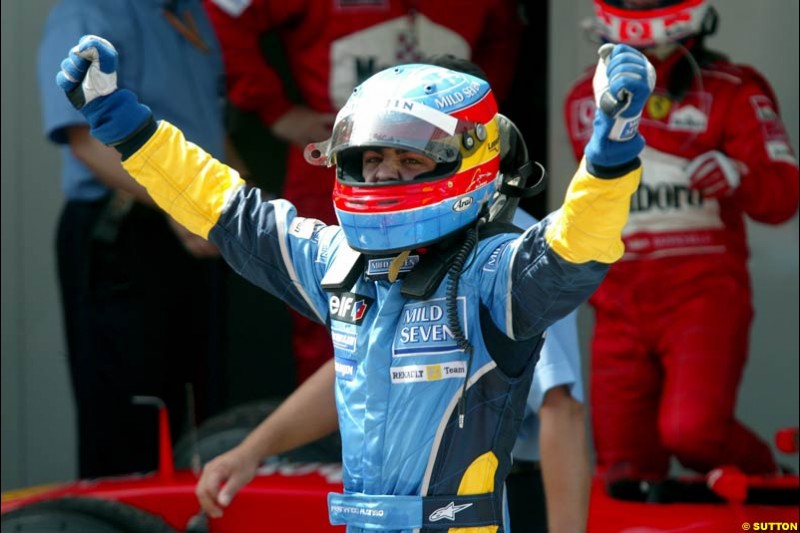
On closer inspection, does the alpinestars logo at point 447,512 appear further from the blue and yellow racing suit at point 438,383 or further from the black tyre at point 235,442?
the black tyre at point 235,442

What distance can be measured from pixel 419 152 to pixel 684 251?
1981 millimetres

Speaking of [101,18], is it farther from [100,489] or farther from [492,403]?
[492,403]

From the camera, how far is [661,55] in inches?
180

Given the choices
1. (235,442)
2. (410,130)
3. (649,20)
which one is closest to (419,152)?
(410,130)

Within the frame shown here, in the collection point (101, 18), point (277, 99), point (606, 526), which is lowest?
point (606, 526)

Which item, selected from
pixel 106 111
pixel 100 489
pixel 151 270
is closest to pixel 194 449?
pixel 100 489

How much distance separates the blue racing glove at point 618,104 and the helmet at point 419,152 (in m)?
0.37

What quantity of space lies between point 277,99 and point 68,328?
0.93 metres

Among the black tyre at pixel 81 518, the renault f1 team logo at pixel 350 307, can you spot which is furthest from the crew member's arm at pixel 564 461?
the black tyre at pixel 81 518

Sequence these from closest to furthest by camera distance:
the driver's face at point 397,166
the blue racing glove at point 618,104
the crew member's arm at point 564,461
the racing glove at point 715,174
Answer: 1. the blue racing glove at point 618,104
2. the driver's face at point 397,166
3. the crew member's arm at point 564,461
4. the racing glove at point 715,174

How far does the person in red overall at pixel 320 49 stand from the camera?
Answer: 4922mm

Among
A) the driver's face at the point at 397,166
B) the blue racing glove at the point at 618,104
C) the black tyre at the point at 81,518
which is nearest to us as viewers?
the blue racing glove at the point at 618,104

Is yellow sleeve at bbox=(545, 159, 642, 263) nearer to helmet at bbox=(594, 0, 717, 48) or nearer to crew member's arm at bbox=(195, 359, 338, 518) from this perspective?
crew member's arm at bbox=(195, 359, 338, 518)

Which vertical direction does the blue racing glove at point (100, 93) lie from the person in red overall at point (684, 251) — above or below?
above
